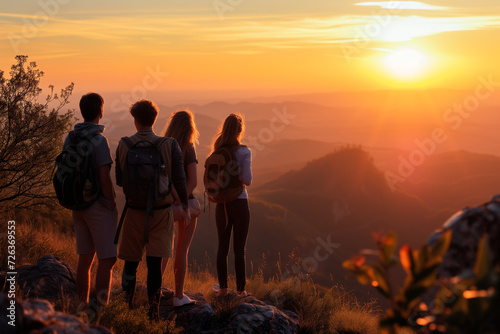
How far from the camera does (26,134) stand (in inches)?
405

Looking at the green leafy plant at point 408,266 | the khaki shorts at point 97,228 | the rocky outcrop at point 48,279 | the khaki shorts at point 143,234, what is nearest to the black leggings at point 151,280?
the khaki shorts at point 143,234

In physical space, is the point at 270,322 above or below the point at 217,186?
below

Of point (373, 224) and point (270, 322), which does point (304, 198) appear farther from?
point (270, 322)

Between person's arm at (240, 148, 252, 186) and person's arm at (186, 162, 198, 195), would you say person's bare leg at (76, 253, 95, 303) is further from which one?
person's arm at (240, 148, 252, 186)

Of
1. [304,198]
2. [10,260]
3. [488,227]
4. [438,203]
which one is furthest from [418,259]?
[438,203]

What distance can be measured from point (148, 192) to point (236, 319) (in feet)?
6.11

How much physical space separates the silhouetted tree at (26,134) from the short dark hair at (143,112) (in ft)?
18.0

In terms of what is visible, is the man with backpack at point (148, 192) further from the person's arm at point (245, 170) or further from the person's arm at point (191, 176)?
the person's arm at point (245, 170)

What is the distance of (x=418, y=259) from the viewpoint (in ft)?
6.46

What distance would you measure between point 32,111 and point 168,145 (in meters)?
6.15

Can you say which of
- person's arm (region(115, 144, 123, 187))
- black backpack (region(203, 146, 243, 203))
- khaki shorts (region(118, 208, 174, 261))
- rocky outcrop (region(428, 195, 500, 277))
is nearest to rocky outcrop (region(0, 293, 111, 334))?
rocky outcrop (region(428, 195, 500, 277))

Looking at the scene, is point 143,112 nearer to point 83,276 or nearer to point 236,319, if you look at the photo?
point 83,276


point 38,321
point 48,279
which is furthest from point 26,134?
point 38,321

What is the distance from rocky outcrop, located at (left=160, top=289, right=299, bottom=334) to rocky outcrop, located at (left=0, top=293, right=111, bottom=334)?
3021mm
